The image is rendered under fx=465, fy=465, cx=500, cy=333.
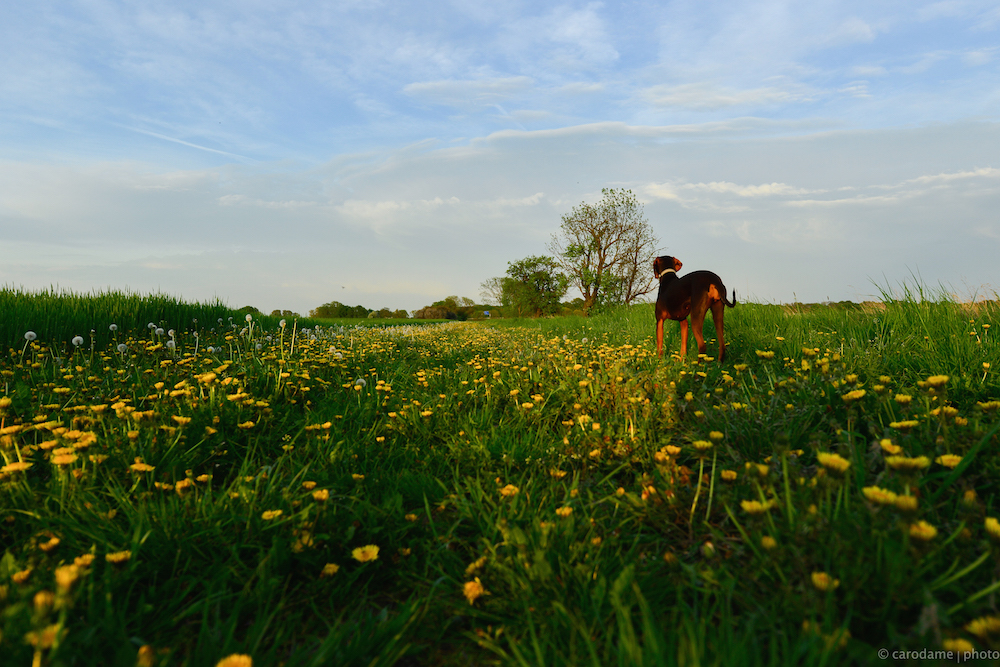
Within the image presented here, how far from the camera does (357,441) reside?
10.3 ft

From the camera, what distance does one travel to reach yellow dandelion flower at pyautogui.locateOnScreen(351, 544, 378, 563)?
190 cm

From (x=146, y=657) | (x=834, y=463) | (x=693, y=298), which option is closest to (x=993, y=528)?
(x=834, y=463)

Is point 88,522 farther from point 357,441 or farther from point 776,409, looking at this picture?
point 776,409

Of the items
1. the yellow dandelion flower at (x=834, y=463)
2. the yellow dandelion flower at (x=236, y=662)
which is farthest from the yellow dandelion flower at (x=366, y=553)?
the yellow dandelion flower at (x=834, y=463)

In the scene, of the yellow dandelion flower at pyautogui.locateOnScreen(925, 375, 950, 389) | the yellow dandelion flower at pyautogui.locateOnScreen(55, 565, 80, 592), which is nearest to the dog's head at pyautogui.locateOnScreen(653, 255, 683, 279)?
the yellow dandelion flower at pyautogui.locateOnScreen(925, 375, 950, 389)

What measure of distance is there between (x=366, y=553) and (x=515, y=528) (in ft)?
2.08

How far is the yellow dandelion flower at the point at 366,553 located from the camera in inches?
74.7

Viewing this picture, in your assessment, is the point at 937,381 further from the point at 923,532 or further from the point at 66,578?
the point at 66,578

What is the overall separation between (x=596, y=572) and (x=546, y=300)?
44285 mm

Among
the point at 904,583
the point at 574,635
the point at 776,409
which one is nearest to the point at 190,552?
the point at 574,635

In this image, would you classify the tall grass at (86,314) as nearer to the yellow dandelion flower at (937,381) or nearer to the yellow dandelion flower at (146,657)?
the yellow dandelion flower at (146,657)

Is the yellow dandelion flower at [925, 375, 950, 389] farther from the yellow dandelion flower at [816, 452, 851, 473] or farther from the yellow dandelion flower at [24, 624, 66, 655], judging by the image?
the yellow dandelion flower at [24, 624, 66, 655]

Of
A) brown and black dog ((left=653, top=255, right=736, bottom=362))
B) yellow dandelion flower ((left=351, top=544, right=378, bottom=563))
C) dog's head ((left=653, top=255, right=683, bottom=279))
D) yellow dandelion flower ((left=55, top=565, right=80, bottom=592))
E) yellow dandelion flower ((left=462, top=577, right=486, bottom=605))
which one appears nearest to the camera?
yellow dandelion flower ((left=55, top=565, right=80, bottom=592))

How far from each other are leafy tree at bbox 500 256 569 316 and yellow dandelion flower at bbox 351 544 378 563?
42407mm
